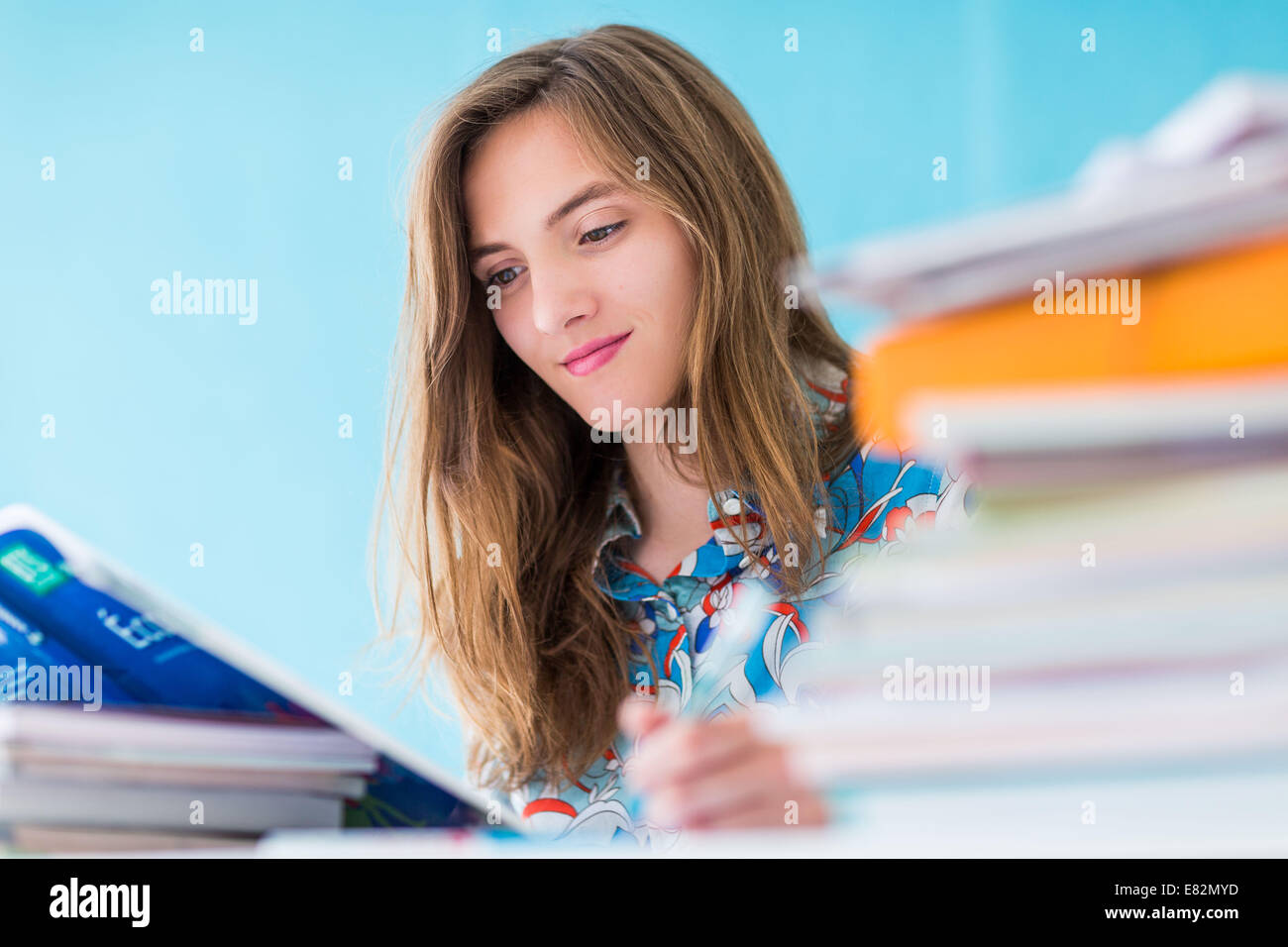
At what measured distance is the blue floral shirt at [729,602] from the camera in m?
1.33

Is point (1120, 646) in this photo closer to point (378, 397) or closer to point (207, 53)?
point (378, 397)

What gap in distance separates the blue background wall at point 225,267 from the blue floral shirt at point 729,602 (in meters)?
1.27

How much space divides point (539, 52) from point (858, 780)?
4.50 ft

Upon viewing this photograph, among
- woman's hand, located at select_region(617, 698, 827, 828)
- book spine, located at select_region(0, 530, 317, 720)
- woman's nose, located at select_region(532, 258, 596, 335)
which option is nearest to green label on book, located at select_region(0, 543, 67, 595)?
book spine, located at select_region(0, 530, 317, 720)

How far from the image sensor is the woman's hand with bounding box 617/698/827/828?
52cm

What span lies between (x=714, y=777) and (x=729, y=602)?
824 mm

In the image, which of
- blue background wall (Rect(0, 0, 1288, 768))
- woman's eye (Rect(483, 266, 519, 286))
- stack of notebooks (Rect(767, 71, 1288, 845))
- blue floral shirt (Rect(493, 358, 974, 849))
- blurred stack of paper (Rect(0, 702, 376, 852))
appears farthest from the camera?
blue background wall (Rect(0, 0, 1288, 768))

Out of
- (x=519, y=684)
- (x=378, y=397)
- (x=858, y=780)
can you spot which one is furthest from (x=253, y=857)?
(x=378, y=397)

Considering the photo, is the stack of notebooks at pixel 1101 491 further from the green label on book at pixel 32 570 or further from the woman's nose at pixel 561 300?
the woman's nose at pixel 561 300

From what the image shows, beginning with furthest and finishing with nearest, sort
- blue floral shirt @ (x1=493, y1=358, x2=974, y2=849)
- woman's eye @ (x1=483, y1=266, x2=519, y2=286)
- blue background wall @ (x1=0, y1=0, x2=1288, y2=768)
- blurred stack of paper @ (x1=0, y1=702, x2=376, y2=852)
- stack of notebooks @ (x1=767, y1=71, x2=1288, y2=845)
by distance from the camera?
blue background wall @ (x1=0, y1=0, x2=1288, y2=768)
woman's eye @ (x1=483, y1=266, x2=519, y2=286)
blue floral shirt @ (x1=493, y1=358, x2=974, y2=849)
blurred stack of paper @ (x1=0, y1=702, x2=376, y2=852)
stack of notebooks @ (x1=767, y1=71, x2=1288, y2=845)

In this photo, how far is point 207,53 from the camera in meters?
2.76
